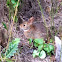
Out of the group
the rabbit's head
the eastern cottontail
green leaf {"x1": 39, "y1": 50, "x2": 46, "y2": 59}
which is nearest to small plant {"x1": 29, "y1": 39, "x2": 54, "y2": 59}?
green leaf {"x1": 39, "y1": 50, "x2": 46, "y2": 59}

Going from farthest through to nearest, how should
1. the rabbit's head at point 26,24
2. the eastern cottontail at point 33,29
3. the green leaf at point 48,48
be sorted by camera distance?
the rabbit's head at point 26,24, the eastern cottontail at point 33,29, the green leaf at point 48,48

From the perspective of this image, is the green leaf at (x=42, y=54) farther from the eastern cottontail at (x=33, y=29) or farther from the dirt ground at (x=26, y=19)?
the eastern cottontail at (x=33, y=29)

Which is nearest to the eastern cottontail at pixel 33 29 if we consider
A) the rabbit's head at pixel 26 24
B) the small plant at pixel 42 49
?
the rabbit's head at pixel 26 24

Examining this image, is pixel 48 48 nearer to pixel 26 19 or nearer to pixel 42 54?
pixel 42 54

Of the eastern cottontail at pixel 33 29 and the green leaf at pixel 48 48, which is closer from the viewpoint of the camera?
the green leaf at pixel 48 48

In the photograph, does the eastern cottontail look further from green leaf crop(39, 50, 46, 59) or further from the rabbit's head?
green leaf crop(39, 50, 46, 59)

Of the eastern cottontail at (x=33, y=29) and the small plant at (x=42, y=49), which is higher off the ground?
the eastern cottontail at (x=33, y=29)

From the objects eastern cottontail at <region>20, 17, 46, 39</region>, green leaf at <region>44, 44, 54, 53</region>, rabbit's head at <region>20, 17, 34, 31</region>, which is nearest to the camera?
green leaf at <region>44, 44, 54, 53</region>

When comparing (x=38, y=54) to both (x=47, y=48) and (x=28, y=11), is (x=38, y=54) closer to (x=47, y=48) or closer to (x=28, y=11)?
(x=47, y=48)

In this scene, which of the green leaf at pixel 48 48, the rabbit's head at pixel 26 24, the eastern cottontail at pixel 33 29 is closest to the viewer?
the green leaf at pixel 48 48

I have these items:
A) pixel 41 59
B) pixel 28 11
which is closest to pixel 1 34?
pixel 41 59

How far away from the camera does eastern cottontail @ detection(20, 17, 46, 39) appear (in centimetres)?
186

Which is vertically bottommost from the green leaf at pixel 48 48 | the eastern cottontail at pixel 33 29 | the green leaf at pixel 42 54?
the green leaf at pixel 42 54

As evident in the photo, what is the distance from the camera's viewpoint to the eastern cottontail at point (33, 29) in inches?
73.1
